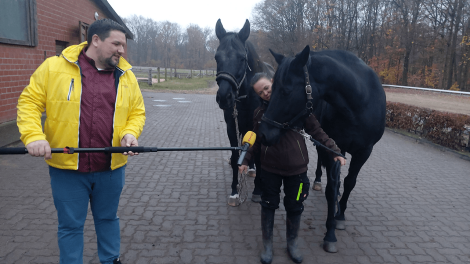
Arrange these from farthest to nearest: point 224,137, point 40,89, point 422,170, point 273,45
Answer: point 273,45 < point 224,137 < point 422,170 < point 40,89

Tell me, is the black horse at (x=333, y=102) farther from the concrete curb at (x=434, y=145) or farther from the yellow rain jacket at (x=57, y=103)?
the concrete curb at (x=434, y=145)

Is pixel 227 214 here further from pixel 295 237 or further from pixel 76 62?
pixel 76 62

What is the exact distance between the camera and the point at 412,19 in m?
25.2

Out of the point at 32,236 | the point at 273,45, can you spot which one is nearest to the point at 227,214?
the point at 32,236

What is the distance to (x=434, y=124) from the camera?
819 centimetres

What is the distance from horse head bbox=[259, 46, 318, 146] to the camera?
238 centimetres

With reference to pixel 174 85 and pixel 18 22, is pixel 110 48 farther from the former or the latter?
pixel 174 85

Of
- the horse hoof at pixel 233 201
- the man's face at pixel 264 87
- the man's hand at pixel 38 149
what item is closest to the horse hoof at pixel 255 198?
the horse hoof at pixel 233 201

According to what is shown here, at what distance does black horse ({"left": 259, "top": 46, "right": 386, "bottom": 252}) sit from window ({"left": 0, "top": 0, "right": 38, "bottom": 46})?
23.2 feet

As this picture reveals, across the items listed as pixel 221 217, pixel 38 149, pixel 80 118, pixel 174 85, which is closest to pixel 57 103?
pixel 80 118

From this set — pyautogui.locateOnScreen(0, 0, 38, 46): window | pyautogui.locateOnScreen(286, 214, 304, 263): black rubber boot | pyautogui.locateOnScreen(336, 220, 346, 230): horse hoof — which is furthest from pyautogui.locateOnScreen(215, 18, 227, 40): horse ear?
pyautogui.locateOnScreen(0, 0, 38, 46): window

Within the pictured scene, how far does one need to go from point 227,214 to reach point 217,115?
9.15 m

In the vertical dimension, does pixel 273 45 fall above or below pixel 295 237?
above

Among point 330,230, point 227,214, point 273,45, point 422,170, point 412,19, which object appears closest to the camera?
point 330,230
